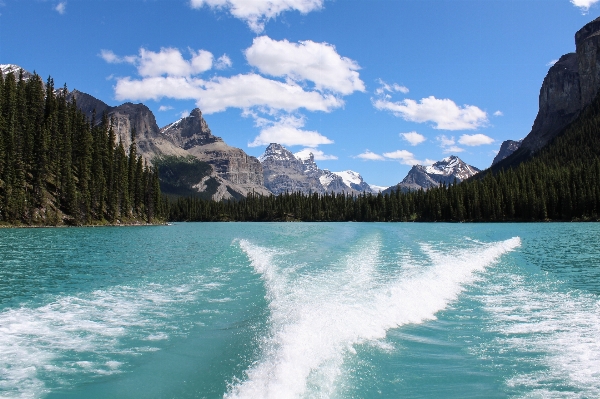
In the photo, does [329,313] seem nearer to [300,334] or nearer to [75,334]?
[300,334]

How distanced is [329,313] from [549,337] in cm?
616

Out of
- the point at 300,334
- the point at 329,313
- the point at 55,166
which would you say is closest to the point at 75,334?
the point at 300,334

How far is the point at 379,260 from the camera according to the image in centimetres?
2748

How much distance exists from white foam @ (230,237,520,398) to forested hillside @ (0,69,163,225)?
6813 centimetres

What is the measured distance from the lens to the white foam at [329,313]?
26.2ft

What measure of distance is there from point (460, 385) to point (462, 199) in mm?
145950

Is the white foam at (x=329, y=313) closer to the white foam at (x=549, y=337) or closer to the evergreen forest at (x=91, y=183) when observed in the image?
the white foam at (x=549, y=337)

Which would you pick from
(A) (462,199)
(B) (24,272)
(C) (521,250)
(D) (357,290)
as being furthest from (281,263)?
(A) (462,199)

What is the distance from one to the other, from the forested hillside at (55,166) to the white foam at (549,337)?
77920 millimetres

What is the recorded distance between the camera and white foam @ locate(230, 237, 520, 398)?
7973mm

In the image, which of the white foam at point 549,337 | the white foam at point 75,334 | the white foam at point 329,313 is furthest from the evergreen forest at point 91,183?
the white foam at point 549,337

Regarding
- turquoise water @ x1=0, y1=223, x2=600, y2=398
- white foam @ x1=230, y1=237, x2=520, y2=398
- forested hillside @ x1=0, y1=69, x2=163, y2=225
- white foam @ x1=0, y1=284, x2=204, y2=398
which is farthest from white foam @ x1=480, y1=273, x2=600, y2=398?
forested hillside @ x1=0, y1=69, x2=163, y2=225

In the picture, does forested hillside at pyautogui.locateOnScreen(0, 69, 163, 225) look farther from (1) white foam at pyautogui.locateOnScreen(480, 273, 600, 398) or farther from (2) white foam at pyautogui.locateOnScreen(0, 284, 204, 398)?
(1) white foam at pyautogui.locateOnScreen(480, 273, 600, 398)

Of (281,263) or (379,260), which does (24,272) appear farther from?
(379,260)
